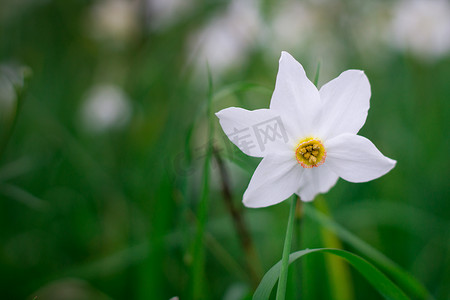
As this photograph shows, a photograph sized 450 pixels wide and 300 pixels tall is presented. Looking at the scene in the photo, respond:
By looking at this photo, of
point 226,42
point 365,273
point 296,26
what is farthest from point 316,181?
point 296,26

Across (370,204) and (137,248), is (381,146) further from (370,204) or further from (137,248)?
(137,248)

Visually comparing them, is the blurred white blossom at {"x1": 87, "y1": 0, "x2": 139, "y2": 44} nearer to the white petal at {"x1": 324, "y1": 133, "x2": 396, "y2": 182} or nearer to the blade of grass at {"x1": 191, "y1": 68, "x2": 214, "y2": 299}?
the blade of grass at {"x1": 191, "y1": 68, "x2": 214, "y2": 299}

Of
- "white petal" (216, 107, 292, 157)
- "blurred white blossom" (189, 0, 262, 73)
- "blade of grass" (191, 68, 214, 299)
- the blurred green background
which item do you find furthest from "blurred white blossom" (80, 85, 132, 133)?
"white petal" (216, 107, 292, 157)

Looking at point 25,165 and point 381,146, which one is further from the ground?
point 25,165

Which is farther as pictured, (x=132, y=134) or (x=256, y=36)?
(x=256, y=36)

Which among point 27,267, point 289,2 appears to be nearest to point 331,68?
point 289,2

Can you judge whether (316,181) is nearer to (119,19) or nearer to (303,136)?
(303,136)

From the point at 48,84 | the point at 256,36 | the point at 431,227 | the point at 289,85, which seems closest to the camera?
the point at 289,85
